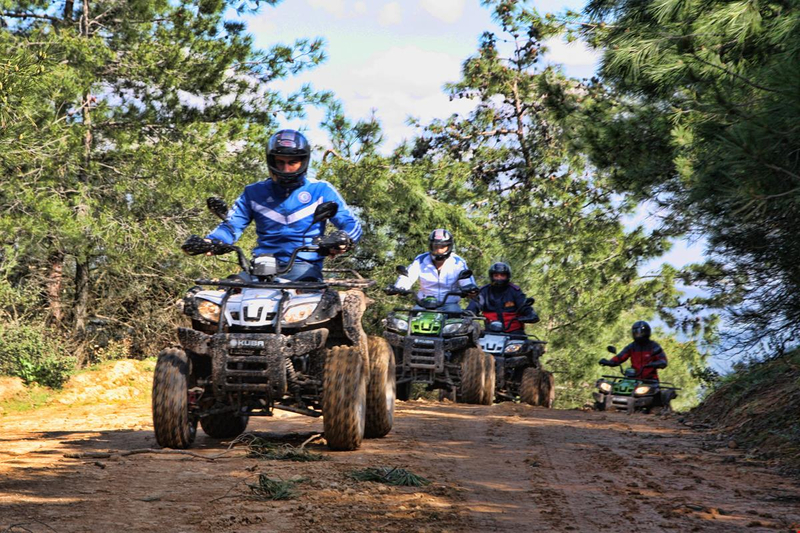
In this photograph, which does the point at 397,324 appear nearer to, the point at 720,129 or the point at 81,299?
the point at 81,299

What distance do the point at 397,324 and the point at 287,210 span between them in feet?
19.8

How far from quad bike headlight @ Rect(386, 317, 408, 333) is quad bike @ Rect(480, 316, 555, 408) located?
226cm

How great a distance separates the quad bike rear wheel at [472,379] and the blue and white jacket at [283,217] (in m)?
5.86

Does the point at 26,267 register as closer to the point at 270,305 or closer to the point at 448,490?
the point at 270,305

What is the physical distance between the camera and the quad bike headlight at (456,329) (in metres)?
13.8

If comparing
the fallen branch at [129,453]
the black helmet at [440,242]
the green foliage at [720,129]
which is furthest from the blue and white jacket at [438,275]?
the fallen branch at [129,453]

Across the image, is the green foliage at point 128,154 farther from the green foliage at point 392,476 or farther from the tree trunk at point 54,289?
the green foliage at point 392,476

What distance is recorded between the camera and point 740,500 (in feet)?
20.3

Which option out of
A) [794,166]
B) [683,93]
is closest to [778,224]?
[683,93]

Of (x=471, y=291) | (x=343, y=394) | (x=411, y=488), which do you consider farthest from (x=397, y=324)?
(x=411, y=488)

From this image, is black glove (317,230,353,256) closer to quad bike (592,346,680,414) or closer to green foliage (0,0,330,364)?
green foliage (0,0,330,364)

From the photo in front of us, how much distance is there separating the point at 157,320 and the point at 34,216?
392cm

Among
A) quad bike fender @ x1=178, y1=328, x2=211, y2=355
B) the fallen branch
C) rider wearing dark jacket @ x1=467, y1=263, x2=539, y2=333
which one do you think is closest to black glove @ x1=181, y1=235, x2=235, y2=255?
quad bike fender @ x1=178, y1=328, x2=211, y2=355

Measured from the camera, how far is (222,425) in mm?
8328
